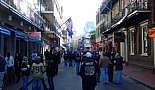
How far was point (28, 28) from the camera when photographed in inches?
1548

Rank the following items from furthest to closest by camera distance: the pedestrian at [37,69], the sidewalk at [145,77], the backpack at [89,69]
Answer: the sidewalk at [145,77] → the pedestrian at [37,69] → the backpack at [89,69]

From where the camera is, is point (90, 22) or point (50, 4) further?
point (90, 22)

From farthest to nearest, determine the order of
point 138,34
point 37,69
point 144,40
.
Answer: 1. point 138,34
2. point 144,40
3. point 37,69

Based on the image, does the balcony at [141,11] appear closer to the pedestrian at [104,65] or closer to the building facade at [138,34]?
the building facade at [138,34]

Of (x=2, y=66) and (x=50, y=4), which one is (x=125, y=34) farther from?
(x=50, y=4)

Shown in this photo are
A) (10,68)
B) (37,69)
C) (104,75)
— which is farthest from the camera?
(104,75)

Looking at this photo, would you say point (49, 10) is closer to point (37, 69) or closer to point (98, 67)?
point (37, 69)

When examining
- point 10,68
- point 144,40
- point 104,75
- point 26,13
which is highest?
point 26,13

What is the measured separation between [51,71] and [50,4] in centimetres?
6365

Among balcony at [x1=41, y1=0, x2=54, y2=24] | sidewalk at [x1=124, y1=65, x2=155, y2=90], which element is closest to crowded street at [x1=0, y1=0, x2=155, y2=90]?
sidewalk at [x1=124, y1=65, x2=155, y2=90]

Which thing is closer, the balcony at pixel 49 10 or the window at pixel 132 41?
the window at pixel 132 41

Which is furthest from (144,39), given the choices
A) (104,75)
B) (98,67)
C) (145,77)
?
(98,67)

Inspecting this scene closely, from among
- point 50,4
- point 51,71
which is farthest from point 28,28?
point 50,4

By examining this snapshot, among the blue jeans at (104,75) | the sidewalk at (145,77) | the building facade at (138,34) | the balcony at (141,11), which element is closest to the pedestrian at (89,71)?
the sidewalk at (145,77)
